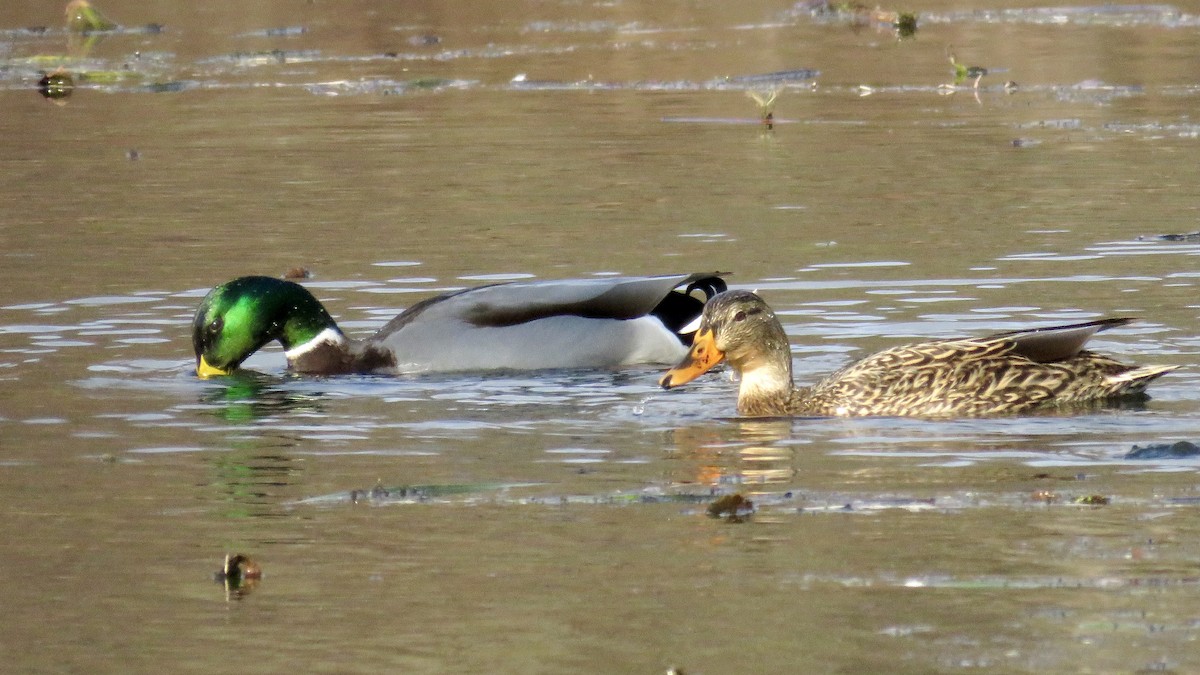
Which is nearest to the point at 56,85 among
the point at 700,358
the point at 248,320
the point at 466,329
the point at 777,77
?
the point at 777,77

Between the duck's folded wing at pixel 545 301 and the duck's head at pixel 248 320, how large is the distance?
0.42 m

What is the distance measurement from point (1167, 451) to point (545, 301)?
3842 mm

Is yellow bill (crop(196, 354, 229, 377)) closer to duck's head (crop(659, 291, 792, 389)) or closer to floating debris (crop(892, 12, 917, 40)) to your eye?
duck's head (crop(659, 291, 792, 389))

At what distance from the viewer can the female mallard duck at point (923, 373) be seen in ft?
29.8

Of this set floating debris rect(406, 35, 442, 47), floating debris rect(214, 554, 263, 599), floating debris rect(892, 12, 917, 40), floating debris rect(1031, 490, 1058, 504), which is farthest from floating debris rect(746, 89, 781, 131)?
floating debris rect(214, 554, 263, 599)

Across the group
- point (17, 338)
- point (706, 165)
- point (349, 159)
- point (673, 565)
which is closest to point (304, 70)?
point (349, 159)

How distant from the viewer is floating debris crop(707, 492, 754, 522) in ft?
23.2

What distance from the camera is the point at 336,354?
36.2 ft

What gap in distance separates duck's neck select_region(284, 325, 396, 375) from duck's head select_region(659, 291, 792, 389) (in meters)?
2.03

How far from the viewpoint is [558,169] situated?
17531mm

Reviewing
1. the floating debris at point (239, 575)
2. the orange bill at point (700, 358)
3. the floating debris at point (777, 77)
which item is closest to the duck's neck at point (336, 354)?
the orange bill at point (700, 358)

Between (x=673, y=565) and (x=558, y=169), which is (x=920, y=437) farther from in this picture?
(x=558, y=169)

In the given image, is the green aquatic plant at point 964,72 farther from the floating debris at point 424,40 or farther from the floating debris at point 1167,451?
the floating debris at point 1167,451

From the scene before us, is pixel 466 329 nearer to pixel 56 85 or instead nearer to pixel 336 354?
pixel 336 354
